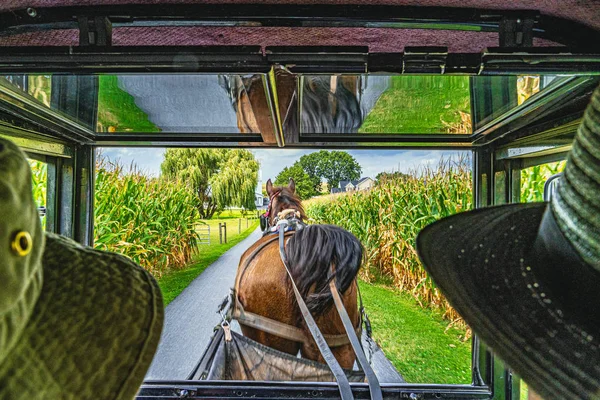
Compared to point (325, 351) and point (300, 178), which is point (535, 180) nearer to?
point (325, 351)

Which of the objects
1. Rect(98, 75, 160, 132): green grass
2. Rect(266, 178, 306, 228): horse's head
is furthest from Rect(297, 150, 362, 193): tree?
Rect(98, 75, 160, 132): green grass

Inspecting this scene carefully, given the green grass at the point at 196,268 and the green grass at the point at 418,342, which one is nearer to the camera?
the green grass at the point at 418,342

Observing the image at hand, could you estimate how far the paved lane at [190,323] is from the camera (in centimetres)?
323

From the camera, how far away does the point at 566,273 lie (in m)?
0.43

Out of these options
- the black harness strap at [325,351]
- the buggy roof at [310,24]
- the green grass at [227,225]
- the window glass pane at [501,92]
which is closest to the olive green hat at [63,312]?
the buggy roof at [310,24]

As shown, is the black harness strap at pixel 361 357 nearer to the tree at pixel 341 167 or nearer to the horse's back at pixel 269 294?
the horse's back at pixel 269 294

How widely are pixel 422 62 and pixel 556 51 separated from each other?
30 cm

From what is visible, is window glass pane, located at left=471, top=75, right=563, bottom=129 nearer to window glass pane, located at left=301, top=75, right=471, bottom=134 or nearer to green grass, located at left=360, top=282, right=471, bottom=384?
window glass pane, located at left=301, top=75, right=471, bottom=134

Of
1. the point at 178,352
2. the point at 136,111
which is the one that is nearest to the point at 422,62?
the point at 136,111

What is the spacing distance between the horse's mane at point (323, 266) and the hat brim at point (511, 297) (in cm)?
134

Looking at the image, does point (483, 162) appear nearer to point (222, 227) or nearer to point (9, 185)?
point (9, 185)

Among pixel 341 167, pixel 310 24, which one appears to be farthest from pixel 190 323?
pixel 310 24

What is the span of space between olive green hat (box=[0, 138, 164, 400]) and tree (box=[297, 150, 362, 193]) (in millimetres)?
4521

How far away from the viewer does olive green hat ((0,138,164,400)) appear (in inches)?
9.0
